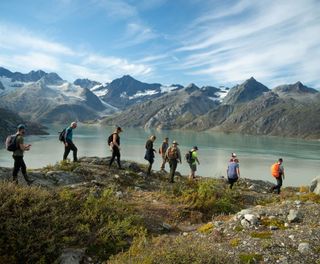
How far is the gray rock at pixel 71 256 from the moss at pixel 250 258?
12.1ft

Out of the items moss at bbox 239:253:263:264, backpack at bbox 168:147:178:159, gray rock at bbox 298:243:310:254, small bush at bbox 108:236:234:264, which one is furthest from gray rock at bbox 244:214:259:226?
backpack at bbox 168:147:178:159

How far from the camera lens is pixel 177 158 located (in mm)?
22188

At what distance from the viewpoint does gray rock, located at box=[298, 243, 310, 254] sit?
8312 millimetres

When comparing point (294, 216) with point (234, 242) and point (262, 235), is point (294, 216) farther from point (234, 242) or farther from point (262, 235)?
point (234, 242)

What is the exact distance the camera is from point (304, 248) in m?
8.39

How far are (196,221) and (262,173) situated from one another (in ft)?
204

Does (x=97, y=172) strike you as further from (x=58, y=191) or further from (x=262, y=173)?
(x=262, y=173)

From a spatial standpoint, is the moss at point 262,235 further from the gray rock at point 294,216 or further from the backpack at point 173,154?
the backpack at point 173,154

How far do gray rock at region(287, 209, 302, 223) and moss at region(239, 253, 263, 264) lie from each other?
11.3 ft

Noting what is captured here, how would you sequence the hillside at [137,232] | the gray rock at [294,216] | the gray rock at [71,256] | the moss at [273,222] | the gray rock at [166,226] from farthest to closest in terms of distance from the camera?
the gray rock at [166,226] < the gray rock at [294,216] < the moss at [273,222] < the gray rock at [71,256] < the hillside at [137,232]

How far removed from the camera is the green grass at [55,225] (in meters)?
8.16

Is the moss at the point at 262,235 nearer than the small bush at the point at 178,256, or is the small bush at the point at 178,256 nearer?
the small bush at the point at 178,256

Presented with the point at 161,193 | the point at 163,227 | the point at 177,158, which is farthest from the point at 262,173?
the point at 163,227

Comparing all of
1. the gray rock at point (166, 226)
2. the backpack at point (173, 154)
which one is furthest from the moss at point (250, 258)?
the backpack at point (173, 154)
